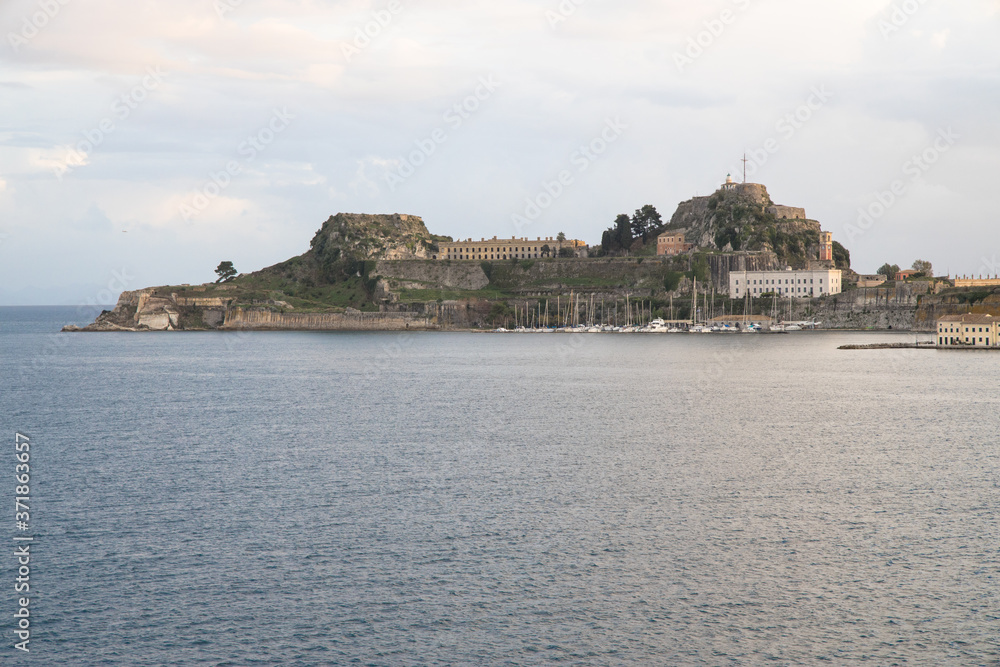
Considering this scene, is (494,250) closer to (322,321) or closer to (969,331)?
(322,321)

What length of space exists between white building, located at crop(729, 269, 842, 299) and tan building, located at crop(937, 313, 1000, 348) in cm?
3425

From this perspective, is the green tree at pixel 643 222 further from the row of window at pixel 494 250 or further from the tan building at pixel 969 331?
the tan building at pixel 969 331

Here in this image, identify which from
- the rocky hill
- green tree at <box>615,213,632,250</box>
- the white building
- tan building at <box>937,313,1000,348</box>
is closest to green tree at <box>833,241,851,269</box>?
the rocky hill

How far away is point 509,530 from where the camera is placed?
22375 millimetres

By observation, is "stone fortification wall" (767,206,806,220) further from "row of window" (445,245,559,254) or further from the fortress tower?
"row of window" (445,245,559,254)

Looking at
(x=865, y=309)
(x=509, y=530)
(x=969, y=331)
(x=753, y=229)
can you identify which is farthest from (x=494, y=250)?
(x=509, y=530)

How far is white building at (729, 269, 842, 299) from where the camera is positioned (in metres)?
117

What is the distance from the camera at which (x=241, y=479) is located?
2808 centimetres

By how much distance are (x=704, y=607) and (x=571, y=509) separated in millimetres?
6911

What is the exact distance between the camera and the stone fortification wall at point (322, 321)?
12506cm

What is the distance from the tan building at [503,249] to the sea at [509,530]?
3741 inches

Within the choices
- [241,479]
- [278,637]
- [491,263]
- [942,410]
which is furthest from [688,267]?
[278,637]

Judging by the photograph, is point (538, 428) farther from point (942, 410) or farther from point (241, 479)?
point (942, 410)

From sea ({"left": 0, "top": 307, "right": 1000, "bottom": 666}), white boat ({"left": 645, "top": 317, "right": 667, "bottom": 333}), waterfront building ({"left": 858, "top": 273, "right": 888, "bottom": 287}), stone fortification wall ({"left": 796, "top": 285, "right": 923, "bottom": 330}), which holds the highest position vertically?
waterfront building ({"left": 858, "top": 273, "right": 888, "bottom": 287})
